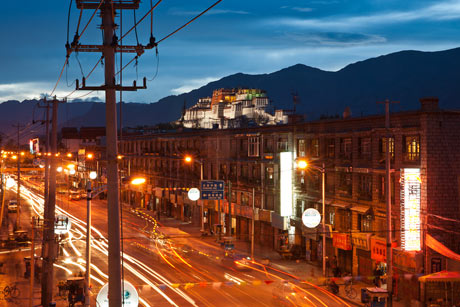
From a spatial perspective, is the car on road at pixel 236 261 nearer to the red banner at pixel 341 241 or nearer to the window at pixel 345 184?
the red banner at pixel 341 241

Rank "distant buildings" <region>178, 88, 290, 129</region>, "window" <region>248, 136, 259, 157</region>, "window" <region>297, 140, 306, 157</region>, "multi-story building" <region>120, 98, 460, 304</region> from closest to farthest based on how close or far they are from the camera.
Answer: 1. "multi-story building" <region>120, 98, 460, 304</region>
2. "window" <region>297, 140, 306, 157</region>
3. "window" <region>248, 136, 259, 157</region>
4. "distant buildings" <region>178, 88, 290, 129</region>

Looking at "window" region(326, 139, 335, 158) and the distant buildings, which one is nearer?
"window" region(326, 139, 335, 158)

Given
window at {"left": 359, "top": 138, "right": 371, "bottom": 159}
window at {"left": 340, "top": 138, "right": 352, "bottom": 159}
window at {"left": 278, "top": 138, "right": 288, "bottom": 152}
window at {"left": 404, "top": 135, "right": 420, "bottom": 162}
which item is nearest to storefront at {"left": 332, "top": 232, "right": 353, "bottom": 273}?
window at {"left": 340, "top": 138, "right": 352, "bottom": 159}

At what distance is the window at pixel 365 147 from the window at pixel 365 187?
5.09ft

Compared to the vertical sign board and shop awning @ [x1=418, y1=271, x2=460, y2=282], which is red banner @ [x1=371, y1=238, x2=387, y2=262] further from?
shop awning @ [x1=418, y1=271, x2=460, y2=282]

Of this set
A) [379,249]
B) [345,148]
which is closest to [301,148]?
[345,148]

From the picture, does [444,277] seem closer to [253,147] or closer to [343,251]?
[343,251]

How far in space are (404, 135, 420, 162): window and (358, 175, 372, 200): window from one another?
14.4 ft

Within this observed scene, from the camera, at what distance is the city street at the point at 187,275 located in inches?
1335

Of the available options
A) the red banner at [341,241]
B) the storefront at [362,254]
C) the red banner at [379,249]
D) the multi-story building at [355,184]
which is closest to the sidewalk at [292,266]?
the storefront at [362,254]

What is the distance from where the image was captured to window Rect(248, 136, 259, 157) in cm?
5859

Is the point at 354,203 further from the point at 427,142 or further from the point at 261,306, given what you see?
the point at 261,306

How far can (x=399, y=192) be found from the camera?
3759cm

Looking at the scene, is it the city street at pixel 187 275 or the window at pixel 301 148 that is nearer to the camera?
the city street at pixel 187 275
